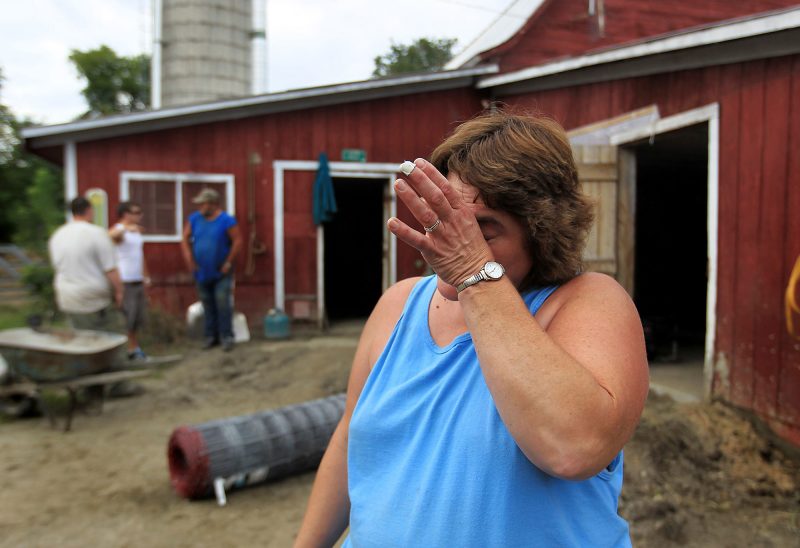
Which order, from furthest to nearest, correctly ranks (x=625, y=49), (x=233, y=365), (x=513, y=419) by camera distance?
(x=233, y=365), (x=625, y=49), (x=513, y=419)

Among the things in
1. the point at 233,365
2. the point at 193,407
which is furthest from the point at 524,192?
the point at 233,365

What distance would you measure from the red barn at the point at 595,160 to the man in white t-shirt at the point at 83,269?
9.75 feet

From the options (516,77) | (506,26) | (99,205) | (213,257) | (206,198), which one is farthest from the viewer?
(506,26)

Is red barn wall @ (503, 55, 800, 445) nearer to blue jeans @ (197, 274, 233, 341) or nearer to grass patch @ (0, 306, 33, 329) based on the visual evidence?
blue jeans @ (197, 274, 233, 341)

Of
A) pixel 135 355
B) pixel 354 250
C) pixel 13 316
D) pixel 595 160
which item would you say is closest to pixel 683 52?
pixel 595 160

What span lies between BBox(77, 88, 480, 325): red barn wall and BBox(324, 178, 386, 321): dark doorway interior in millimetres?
4904

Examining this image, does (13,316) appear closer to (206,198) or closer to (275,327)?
(275,327)

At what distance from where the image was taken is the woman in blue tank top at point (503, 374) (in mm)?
981

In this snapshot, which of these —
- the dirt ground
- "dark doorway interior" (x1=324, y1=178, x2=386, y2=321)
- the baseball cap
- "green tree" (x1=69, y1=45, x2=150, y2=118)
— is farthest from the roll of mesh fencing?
"green tree" (x1=69, y1=45, x2=150, y2=118)

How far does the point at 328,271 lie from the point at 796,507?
39.3 ft

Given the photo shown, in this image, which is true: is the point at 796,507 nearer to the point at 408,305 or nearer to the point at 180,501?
the point at 408,305

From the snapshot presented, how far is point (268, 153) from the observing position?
30.0 feet

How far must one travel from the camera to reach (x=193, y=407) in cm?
589

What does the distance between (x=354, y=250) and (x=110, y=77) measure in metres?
23.6
